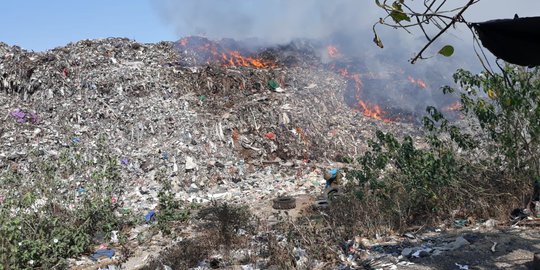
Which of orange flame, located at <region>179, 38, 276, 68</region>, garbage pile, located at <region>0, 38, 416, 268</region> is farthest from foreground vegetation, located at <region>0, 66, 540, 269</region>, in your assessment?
orange flame, located at <region>179, 38, 276, 68</region>

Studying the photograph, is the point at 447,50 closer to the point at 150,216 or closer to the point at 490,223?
the point at 490,223

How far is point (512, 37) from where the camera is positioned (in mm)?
1842

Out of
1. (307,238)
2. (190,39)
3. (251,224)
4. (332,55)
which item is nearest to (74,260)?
(251,224)

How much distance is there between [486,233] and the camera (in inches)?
160

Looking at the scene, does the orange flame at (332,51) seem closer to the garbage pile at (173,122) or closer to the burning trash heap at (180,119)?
the burning trash heap at (180,119)

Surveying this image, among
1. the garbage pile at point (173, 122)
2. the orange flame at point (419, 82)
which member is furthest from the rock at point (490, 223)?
the orange flame at point (419, 82)

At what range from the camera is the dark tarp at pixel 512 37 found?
1785 mm

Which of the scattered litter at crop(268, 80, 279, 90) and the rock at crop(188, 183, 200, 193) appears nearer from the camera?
the rock at crop(188, 183, 200, 193)

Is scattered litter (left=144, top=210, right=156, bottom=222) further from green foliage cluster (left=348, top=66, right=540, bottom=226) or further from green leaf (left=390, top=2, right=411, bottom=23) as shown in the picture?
green leaf (left=390, top=2, right=411, bottom=23)

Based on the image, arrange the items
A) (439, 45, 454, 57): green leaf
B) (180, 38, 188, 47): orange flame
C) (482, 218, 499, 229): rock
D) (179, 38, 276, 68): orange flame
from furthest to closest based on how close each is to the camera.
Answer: (180, 38, 188, 47): orange flame → (179, 38, 276, 68): orange flame → (482, 218, 499, 229): rock → (439, 45, 454, 57): green leaf

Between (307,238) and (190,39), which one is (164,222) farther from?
(190,39)

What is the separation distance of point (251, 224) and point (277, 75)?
7.98m

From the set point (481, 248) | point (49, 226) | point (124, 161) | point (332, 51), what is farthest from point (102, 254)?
point (332, 51)

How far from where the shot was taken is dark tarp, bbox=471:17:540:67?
70.3 inches
